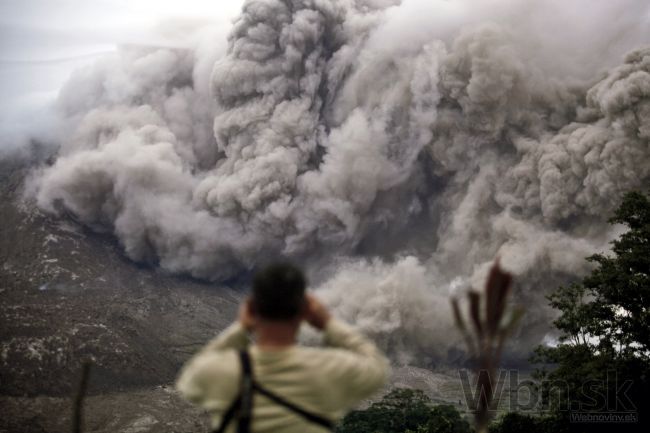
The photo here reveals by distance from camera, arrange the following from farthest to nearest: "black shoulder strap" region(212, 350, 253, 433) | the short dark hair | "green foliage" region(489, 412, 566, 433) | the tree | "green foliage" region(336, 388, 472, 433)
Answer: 1. "green foliage" region(336, 388, 472, 433)
2. "green foliage" region(489, 412, 566, 433)
3. the tree
4. the short dark hair
5. "black shoulder strap" region(212, 350, 253, 433)

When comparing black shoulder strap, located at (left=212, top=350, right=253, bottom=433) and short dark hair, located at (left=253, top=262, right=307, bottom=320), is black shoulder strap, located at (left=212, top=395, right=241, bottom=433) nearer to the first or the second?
black shoulder strap, located at (left=212, top=350, right=253, bottom=433)

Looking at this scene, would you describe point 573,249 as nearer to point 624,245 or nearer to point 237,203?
point 624,245

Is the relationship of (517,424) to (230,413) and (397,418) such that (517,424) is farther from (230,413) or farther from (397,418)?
(230,413)

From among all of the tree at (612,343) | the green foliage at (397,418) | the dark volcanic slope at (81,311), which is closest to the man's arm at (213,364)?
Result: the tree at (612,343)

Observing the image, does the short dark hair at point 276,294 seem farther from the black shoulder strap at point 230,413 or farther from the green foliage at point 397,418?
the green foliage at point 397,418

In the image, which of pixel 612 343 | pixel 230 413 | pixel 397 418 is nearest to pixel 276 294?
pixel 230 413

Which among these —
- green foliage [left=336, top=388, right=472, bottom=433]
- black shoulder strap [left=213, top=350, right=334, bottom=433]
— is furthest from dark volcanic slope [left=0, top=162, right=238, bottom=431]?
black shoulder strap [left=213, top=350, right=334, bottom=433]
